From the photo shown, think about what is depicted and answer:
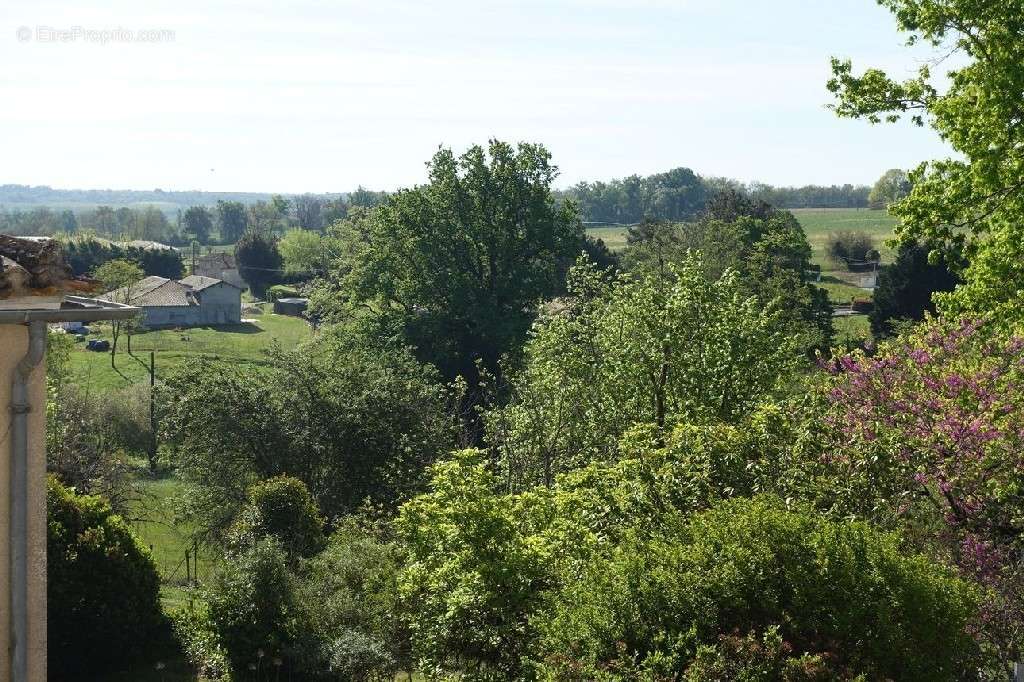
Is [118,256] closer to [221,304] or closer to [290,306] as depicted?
[221,304]

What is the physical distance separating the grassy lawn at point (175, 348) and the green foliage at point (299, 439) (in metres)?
25.9

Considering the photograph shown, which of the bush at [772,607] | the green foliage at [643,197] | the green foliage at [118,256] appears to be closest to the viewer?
the bush at [772,607]

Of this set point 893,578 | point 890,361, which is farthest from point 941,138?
point 893,578

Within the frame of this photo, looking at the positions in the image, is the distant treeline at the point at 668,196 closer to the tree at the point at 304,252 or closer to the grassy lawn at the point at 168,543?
the tree at the point at 304,252

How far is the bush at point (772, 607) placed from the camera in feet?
33.9

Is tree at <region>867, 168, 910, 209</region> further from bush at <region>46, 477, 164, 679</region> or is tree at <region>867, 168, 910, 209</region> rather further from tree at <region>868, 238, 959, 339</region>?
bush at <region>46, 477, 164, 679</region>

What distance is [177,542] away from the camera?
109 ft

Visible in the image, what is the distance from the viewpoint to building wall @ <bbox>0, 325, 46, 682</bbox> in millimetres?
8797

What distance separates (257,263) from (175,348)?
48.7 m

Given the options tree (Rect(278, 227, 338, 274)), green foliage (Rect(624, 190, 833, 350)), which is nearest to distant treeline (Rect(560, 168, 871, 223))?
tree (Rect(278, 227, 338, 274))

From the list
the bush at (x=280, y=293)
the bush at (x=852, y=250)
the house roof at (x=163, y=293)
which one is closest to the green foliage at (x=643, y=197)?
the bush at (x=280, y=293)

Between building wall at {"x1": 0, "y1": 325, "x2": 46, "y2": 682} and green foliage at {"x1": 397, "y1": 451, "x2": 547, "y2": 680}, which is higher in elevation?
building wall at {"x1": 0, "y1": 325, "x2": 46, "y2": 682}

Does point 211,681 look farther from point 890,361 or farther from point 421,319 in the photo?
point 421,319

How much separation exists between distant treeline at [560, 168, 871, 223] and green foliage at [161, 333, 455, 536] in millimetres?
147060
